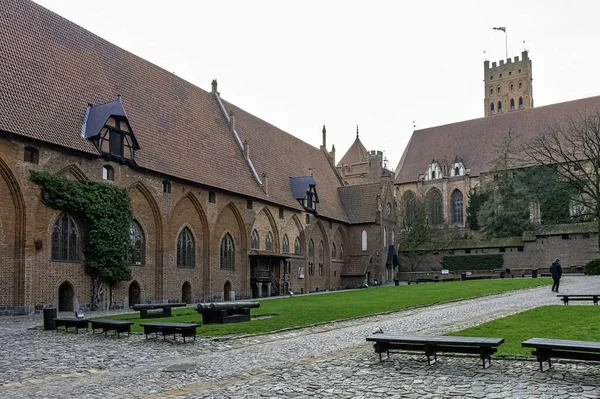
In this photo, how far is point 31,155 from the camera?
25.0 metres

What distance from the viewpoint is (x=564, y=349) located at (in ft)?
30.5

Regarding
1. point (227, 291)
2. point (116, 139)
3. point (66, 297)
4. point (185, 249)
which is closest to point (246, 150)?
point (227, 291)

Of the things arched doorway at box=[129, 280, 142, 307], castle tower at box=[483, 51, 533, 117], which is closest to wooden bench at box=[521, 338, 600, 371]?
arched doorway at box=[129, 280, 142, 307]

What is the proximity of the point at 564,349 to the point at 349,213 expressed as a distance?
4583cm

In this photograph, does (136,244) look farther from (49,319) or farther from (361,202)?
(361,202)

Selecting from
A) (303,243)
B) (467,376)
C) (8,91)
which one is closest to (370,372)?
(467,376)

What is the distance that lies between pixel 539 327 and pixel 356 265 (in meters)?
38.7

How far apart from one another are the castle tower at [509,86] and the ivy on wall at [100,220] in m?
78.3

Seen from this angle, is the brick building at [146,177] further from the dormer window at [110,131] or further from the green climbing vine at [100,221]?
the green climbing vine at [100,221]

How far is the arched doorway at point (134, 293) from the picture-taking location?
30.0m

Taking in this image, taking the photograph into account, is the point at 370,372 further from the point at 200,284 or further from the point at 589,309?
the point at 200,284

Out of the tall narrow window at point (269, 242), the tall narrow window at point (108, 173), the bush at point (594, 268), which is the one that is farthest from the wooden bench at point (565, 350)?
the bush at point (594, 268)

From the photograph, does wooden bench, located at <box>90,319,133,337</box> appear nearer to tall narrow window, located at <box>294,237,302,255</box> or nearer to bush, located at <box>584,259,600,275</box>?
tall narrow window, located at <box>294,237,302,255</box>

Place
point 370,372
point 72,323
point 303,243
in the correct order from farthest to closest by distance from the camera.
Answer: point 303,243, point 72,323, point 370,372
